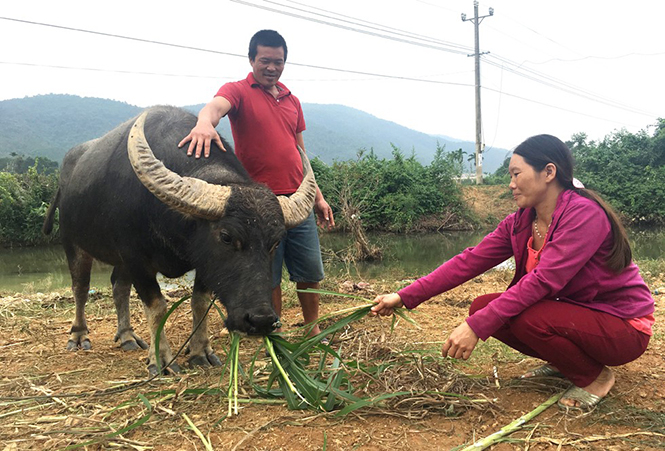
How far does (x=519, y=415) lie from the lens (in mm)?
2297

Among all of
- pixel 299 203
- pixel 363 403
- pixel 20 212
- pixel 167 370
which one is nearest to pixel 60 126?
pixel 20 212

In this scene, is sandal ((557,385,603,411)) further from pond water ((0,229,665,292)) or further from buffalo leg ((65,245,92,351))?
pond water ((0,229,665,292))

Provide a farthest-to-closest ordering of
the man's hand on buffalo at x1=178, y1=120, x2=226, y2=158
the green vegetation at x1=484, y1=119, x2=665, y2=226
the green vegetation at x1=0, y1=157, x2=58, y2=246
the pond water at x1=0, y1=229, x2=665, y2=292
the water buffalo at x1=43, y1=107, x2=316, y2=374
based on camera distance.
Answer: the green vegetation at x1=484, y1=119, x2=665, y2=226 → the green vegetation at x1=0, y1=157, x2=58, y2=246 → the pond water at x1=0, y1=229, x2=665, y2=292 → the man's hand on buffalo at x1=178, y1=120, x2=226, y2=158 → the water buffalo at x1=43, y1=107, x2=316, y2=374

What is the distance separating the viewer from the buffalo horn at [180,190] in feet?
9.18

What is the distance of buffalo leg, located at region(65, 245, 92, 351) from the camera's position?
14.1 ft

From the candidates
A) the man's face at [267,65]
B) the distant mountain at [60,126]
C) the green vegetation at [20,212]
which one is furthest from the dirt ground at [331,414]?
the distant mountain at [60,126]

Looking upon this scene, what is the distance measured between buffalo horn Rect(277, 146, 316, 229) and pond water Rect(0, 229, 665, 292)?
3.69 m

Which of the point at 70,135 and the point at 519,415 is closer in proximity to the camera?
the point at 519,415

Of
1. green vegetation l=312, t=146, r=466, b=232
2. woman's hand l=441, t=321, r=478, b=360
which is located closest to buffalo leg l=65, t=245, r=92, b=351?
woman's hand l=441, t=321, r=478, b=360

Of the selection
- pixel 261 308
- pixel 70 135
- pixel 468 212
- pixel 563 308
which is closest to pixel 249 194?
pixel 261 308

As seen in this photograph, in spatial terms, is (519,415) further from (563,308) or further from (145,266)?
(145,266)

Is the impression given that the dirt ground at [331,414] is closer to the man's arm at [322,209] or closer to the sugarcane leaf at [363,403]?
the sugarcane leaf at [363,403]

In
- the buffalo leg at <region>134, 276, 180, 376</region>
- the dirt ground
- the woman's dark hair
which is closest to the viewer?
the dirt ground

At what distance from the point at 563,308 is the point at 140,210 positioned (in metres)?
2.65
